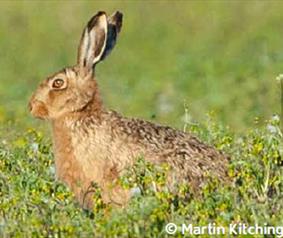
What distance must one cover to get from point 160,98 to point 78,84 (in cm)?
527

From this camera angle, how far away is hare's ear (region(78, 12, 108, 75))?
8.52 m

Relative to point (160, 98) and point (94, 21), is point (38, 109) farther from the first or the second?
point (160, 98)

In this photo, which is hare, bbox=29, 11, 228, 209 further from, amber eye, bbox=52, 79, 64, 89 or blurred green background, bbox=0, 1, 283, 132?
blurred green background, bbox=0, 1, 283, 132

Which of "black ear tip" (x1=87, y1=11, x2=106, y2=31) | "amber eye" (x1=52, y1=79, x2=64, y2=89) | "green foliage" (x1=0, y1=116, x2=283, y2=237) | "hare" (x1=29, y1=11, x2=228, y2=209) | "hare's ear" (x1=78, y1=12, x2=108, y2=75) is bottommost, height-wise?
"green foliage" (x1=0, y1=116, x2=283, y2=237)

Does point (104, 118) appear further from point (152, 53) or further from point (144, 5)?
point (144, 5)

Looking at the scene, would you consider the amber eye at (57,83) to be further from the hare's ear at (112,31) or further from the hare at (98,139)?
the hare's ear at (112,31)

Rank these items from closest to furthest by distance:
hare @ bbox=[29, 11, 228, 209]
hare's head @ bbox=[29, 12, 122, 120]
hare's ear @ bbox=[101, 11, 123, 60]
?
hare @ bbox=[29, 11, 228, 209]
hare's head @ bbox=[29, 12, 122, 120]
hare's ear @ bbox=[101, 11, 123, 60]

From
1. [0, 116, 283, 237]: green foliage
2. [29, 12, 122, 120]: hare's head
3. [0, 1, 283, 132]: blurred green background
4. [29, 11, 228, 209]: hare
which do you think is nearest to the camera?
[0, 116, 283, 237]: green foliage

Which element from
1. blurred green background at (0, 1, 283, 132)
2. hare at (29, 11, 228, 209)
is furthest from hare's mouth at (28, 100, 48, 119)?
blurred green background at (0, 1, 283, 132)

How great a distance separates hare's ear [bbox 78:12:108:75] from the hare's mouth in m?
0.33

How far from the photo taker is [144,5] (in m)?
19.3

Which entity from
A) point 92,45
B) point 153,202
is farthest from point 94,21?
point 153,202

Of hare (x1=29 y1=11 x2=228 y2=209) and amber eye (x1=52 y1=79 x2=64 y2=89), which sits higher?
amber eye (x1=52 y1=79 x2=64 y2=89)

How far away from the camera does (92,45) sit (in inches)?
336
